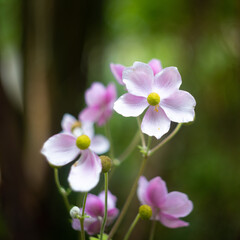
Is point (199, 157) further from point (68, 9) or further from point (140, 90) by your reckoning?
point (140, 90)

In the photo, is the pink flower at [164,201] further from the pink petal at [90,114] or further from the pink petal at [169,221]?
the pink petal at [90,114]

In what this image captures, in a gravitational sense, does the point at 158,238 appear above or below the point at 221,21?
below

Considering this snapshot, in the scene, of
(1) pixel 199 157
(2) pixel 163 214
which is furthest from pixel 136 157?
(2) pixel 163 214

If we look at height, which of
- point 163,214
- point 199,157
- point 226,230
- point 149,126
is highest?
point 149,126

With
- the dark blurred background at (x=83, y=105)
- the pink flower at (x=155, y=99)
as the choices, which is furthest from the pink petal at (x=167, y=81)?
the dark blurred background at (x=83, y=105)

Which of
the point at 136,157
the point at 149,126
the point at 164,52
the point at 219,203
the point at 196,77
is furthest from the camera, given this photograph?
the point at 164,52

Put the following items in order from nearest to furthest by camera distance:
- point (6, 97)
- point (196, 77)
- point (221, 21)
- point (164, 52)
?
point (6, 97)
point (196, 77)
point (221, 21)
point (164, 52)

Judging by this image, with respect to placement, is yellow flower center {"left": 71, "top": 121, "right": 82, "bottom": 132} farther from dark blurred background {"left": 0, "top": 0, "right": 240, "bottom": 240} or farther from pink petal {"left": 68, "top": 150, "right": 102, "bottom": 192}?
dark blurred background {"left": 0, "top": 0, "right": 240, "bottom": 240}
